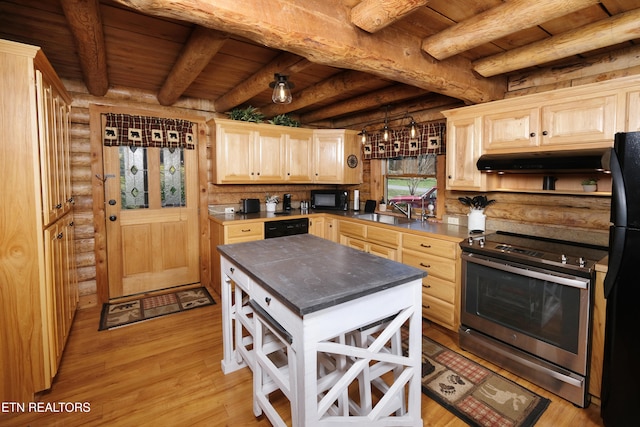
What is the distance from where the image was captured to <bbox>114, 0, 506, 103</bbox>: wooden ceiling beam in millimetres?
1497

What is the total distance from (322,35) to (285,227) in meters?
2.55

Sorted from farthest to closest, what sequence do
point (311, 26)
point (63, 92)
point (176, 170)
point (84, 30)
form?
1. point (176, 170)
2. point (63, 92)
3. point (84, 30)
4. point (311, 26)

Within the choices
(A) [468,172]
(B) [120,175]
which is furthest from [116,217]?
(A) [468,172]

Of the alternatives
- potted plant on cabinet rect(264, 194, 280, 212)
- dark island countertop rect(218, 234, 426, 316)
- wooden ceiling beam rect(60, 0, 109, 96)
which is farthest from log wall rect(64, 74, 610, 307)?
dark island countertop rect(218, 234, 426, 316)

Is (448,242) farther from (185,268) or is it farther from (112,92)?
(112,92)

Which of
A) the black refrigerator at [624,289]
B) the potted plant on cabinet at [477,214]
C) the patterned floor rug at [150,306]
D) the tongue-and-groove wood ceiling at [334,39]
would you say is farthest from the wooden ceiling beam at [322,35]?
the patterned floor rug at [150,306]

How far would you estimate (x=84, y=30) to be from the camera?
196cm

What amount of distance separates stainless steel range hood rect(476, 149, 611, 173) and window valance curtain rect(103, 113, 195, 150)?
126 inches

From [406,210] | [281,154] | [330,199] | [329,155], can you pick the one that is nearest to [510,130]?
[406,210]

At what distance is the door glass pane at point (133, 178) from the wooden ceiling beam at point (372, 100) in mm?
2278

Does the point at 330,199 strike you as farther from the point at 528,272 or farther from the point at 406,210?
the point at 528,272

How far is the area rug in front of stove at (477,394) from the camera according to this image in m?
1.94

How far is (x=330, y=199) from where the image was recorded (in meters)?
4.71

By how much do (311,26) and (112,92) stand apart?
281 centimetres
